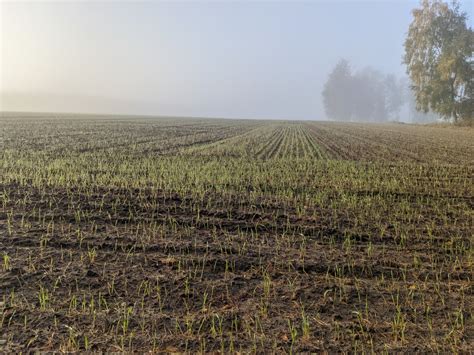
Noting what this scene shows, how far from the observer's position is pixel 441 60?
4478cm

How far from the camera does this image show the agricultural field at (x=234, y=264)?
11.1ft

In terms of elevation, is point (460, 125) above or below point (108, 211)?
above

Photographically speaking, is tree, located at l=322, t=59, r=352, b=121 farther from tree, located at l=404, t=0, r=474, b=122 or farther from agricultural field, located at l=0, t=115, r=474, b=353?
agricultural field, located at l=0, t=115, r=474, b=353

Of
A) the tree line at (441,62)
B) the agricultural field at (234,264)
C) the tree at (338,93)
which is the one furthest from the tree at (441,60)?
the tree at (338,93)

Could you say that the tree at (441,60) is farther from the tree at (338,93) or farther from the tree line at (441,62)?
the tree at (338,93)

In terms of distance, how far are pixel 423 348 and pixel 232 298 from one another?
68.8 inches

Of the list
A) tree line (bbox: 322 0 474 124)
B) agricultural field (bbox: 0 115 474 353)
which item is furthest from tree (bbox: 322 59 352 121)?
agricultural field (bbox: 0 115 474 353)

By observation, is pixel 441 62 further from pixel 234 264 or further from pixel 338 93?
pixel 338 93

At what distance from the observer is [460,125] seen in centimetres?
4409

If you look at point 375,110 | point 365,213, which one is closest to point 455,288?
point 365,213

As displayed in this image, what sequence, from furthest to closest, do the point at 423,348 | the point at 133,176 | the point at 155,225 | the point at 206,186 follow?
the point at 133,176 < the point at 206,186 < the point at 155,225 < the point at 423,348

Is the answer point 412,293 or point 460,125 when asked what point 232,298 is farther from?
point 460,125

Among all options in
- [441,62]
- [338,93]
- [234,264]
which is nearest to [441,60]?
[441,62]

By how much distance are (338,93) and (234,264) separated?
10878 cm
